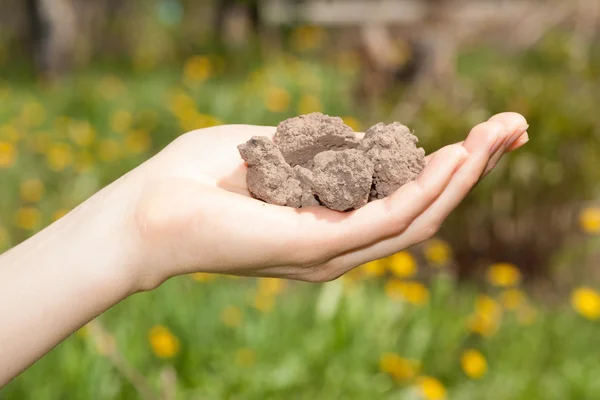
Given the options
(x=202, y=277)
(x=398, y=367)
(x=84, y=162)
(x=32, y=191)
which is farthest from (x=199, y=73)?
(x=398, y=367)

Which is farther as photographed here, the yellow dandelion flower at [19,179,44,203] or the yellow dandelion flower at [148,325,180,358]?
the yellow dandelion flower at [19,179,44,203]

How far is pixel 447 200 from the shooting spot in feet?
4.43

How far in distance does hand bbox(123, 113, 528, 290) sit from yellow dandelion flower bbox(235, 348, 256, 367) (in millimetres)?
863

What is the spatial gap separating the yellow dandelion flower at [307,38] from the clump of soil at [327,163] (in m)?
6.43

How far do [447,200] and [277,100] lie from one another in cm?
341

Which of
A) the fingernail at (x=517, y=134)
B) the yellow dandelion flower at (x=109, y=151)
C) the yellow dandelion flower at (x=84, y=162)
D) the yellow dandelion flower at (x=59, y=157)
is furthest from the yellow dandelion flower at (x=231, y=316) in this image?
the yellow dandelion flower at (x=109, y=151)

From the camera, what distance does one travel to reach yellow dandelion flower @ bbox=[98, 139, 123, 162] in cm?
396

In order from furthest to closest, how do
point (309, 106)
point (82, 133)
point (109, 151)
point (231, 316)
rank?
point (309, 106) → point (82, 133) → point (109, 151) → point (231, 316)

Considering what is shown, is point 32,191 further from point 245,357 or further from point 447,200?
point 447,200

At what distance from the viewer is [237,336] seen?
238 centimetres

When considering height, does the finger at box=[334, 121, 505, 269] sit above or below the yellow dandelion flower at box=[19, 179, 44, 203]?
above

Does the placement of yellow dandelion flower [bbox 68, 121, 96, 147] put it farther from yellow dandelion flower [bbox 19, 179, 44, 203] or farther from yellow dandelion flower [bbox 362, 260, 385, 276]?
yellow dandelion flower [bbox 362, 260, 385, 276]

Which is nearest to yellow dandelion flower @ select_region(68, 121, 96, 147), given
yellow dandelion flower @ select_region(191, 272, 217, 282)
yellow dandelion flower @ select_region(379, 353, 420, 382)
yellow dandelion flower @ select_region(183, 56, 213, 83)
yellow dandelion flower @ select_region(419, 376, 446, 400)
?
yellow dandelion flower @ select_region(183, 56, 213, 83)

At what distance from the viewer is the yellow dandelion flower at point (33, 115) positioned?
459cm
